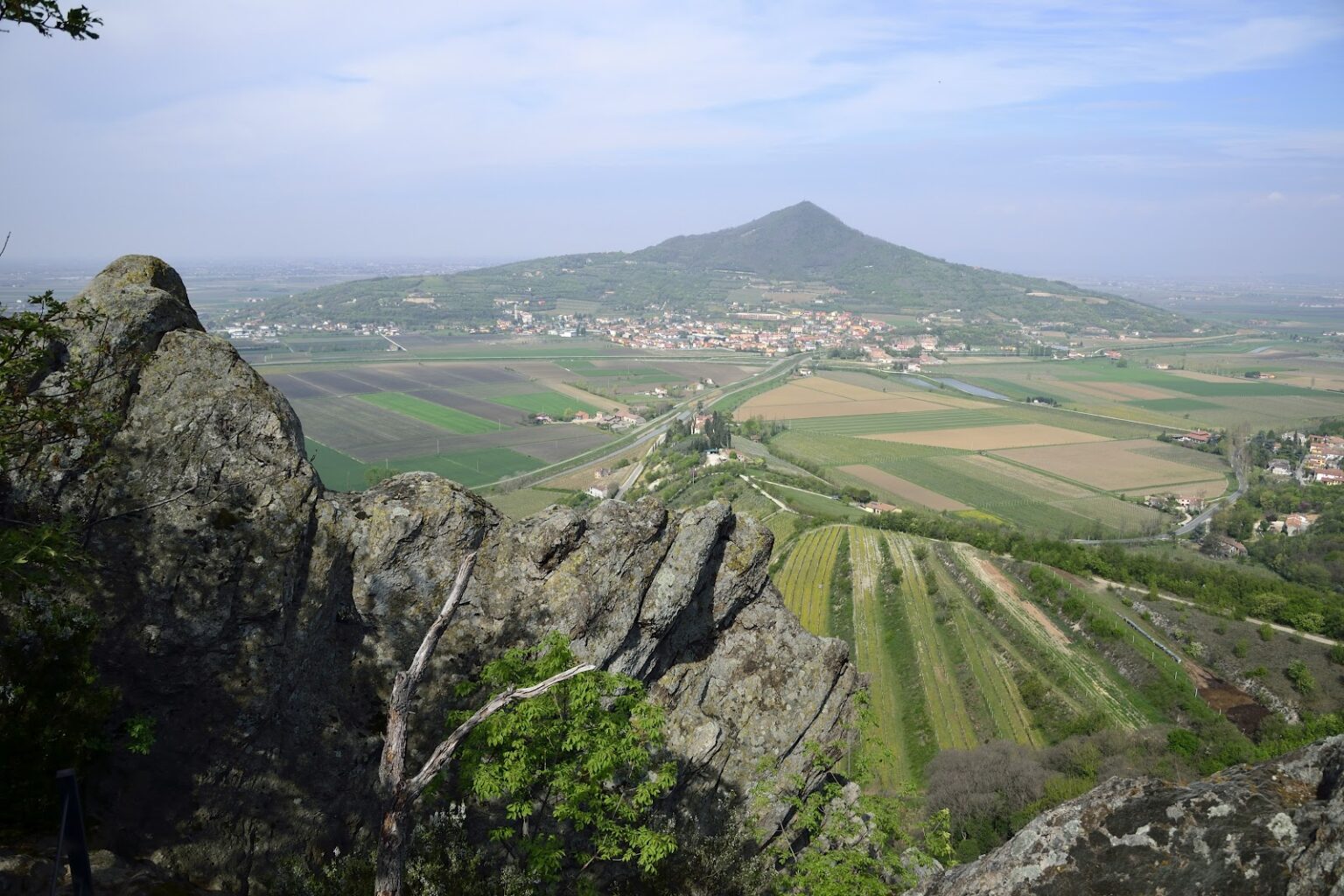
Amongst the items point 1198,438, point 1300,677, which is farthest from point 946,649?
point 1198,438

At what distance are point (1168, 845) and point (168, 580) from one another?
13862mm

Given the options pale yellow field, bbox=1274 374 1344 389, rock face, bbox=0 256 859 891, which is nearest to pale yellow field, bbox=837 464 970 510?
rock face, bbox=0 256 859 891

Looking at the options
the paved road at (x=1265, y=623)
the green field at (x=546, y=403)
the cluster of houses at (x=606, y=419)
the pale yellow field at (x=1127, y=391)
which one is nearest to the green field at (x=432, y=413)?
the cluster of houses at (x=606, y=419)

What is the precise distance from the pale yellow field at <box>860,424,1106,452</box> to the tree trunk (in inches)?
4967

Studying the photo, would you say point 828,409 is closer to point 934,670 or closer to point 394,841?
point 934,670

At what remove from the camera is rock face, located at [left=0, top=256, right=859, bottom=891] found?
445 inches

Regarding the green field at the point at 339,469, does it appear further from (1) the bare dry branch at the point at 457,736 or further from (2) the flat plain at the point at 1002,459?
(1) the bare dry branch at the point at 457,736

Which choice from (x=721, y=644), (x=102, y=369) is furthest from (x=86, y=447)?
(x=721, y=644)

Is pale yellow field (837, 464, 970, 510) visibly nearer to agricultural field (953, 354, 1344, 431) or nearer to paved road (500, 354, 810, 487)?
paved road (500, 354, 810, 487)

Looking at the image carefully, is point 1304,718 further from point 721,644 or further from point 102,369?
point 102,369

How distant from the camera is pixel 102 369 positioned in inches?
490

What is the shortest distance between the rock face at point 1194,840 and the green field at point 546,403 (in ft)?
441

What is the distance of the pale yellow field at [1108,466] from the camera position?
109 meters

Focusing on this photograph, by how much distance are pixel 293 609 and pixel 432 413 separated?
126 metres
